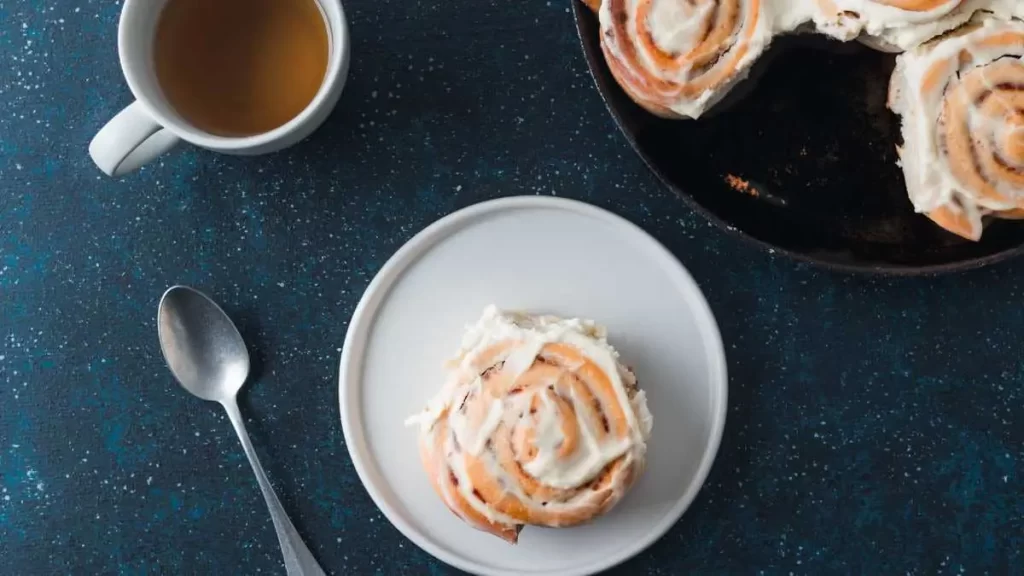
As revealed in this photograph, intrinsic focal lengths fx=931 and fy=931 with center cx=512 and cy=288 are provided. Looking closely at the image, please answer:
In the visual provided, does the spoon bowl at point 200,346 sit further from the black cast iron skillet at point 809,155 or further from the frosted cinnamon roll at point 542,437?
the black cast iron skillet at point 809,155

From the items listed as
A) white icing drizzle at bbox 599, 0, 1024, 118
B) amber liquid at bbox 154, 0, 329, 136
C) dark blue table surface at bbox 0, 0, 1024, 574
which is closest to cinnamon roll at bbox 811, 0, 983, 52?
white icing drizzle at bbox 599, 0, 1024, 118

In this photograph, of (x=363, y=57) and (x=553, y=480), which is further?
(x=363, y=57)

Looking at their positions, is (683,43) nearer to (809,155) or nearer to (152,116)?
(809,155)

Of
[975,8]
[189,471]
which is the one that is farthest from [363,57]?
[975,8]

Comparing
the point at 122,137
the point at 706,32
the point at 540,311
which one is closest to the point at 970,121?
the point at 706,32

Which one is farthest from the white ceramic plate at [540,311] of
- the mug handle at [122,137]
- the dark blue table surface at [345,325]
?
the mug handle at [122,137]

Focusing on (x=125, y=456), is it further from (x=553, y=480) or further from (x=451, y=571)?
(x=553, y=480)
